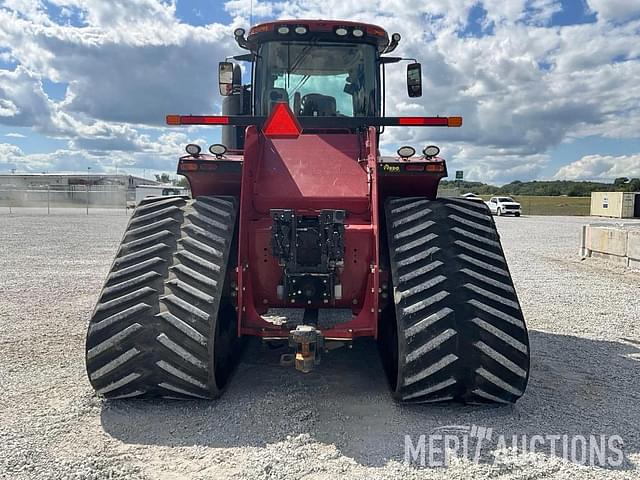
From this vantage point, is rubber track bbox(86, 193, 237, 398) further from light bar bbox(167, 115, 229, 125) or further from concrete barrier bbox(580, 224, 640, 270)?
concrete barrier bbox(580, 224, 640, 270)

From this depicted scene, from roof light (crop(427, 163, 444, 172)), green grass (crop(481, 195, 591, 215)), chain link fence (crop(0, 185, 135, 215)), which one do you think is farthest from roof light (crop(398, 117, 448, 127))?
green grass (crop(481, 195, 591, 215))

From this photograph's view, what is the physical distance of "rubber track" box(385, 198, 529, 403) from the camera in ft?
12.9

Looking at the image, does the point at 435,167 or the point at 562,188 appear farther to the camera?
the point at 562,188

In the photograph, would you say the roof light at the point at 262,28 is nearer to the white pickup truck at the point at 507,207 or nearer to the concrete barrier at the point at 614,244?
the concrete barrier at the point at 614,244

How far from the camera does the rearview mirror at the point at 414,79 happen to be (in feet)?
21.2

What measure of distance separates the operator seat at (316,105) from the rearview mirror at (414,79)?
43.0 inches

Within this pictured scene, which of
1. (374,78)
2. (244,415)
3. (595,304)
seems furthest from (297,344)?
(595,304)

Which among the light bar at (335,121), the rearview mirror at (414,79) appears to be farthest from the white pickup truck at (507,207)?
the light bar at (335,121)

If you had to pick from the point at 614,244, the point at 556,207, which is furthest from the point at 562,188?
the point at 614,244

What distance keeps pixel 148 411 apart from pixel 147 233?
135 centimetres

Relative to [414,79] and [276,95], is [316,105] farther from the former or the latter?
[414,79]

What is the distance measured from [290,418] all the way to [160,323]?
111 centimetres

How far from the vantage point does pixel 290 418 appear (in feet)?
13.1

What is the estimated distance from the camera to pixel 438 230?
444 cm
